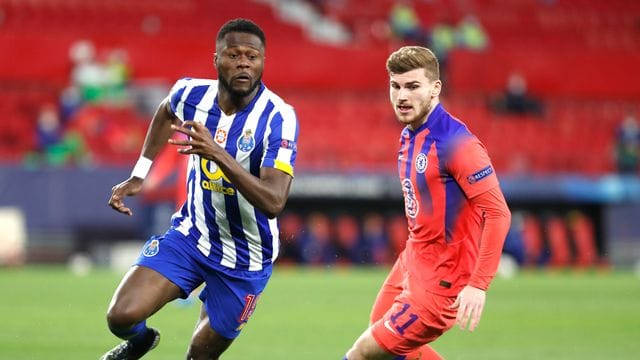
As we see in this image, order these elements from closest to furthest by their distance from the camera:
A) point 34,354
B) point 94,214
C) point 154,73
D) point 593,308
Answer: point 34,354 → point 593,308 → point 94,214 → point 154,73

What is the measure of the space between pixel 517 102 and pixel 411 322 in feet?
68.3

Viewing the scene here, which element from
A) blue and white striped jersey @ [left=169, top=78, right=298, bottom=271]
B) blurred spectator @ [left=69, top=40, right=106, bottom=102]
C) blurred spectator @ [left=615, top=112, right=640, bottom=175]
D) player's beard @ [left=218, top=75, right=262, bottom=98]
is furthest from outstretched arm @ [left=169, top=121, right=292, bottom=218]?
blurred spectator @ [left=615, top=112, right=640, bottom=175]

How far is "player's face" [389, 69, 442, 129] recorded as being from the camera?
223 inches

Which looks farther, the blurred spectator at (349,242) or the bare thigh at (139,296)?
the blurred spectator at (349,242)

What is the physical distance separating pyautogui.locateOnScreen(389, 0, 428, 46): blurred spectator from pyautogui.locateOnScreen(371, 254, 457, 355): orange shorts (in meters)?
21.8

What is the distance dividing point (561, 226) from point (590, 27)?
A: 916 centimetres

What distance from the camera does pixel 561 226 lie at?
23.2m

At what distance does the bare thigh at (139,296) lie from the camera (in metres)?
5.99

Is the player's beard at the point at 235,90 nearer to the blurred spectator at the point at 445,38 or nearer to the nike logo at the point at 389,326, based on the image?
the nike logo at the point at 389,326

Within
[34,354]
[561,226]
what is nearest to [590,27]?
[561,226]

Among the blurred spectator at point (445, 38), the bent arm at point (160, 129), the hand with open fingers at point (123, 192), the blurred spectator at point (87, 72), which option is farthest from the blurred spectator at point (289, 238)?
the hand with open fingers at point (123, 192)

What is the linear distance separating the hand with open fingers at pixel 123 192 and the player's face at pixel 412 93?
1.70 meters

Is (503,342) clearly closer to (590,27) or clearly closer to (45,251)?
(45,251)

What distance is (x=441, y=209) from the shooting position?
570 cm
